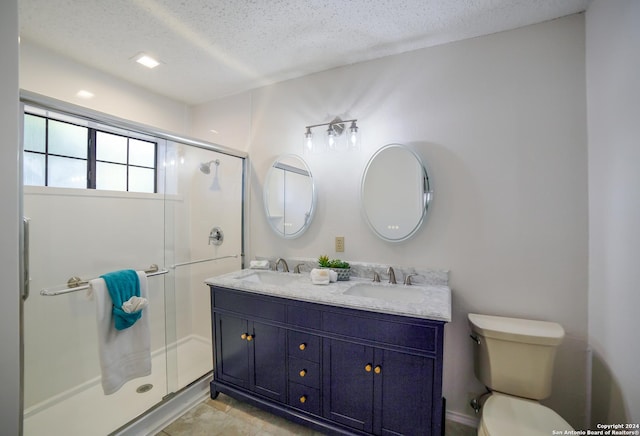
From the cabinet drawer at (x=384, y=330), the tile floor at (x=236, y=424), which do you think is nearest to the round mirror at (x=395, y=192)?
the cabinet drawer at (x=384, y=330)

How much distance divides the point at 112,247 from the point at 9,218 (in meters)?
1.30

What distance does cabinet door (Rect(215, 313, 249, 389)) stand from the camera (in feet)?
6.18

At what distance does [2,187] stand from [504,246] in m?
2.38

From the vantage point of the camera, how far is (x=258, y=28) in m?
1.71

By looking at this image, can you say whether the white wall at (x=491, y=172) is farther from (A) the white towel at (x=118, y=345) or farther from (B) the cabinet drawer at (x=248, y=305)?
(A) the white towel at (x=118, y=345)

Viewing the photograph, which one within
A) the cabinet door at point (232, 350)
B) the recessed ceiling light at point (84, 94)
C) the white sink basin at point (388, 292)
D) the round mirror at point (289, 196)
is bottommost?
the cabinet door at point (232, 350)

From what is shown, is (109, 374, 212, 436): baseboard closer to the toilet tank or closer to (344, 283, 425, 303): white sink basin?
(344, 283, 425, 303): white sink basin

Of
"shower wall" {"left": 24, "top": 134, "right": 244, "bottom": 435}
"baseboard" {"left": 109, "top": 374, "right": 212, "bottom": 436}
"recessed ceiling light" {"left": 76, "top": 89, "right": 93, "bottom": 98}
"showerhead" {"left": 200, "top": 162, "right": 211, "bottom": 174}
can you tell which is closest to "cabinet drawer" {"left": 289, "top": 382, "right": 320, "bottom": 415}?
"baseboard" {"left": 109, "top": 374, "right": 212, "bottom": 436}

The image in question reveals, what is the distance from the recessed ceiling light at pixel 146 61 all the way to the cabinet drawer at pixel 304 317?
213 centimetres

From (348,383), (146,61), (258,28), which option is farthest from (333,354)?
(146,61)

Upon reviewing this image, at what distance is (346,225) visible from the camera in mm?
2152

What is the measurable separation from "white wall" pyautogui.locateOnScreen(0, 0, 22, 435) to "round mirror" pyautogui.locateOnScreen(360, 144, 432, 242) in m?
1.79

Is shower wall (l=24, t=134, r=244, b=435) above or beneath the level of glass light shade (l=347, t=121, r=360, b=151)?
beneath

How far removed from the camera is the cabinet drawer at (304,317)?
1611mm
